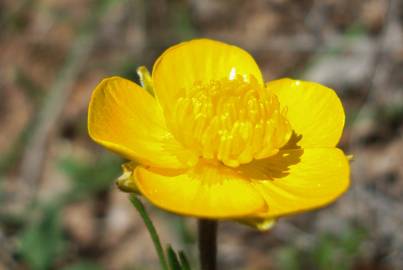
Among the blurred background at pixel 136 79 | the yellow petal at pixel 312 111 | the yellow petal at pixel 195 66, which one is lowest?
the blurred background at pixel 136 79

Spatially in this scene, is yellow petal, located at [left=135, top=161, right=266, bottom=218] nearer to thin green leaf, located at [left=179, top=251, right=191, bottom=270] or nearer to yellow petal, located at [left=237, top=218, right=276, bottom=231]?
yellow petal, located at [left=237, top=218, right=276, bottom=231]

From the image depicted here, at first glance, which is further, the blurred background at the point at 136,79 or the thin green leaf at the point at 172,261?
the blurred background at the point at 136,79

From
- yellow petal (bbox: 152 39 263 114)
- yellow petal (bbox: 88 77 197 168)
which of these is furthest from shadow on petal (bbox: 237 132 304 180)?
yellow petal (bbox: 152 39 263 114)

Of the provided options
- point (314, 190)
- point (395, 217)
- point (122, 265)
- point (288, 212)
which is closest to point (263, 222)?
point (288, 212)

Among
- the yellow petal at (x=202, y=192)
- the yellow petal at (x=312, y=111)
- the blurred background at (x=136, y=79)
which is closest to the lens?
the yellow petal at (x=202, y=192)

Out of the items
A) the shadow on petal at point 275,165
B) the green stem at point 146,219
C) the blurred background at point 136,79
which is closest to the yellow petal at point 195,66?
the shadow on petal at point 275,165

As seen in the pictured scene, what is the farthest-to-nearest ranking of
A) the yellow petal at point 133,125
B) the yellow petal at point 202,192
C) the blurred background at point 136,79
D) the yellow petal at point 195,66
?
the blurred background at point 136,79 → the yellow petal at point 195,66 → the yellow petal at point 133,125 → the yellow petal at point 202,192

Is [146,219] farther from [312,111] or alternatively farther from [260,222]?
[312,111]

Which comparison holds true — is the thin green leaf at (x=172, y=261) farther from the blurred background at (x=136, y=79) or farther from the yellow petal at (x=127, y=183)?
the blurred background at (x=136, y=79)
